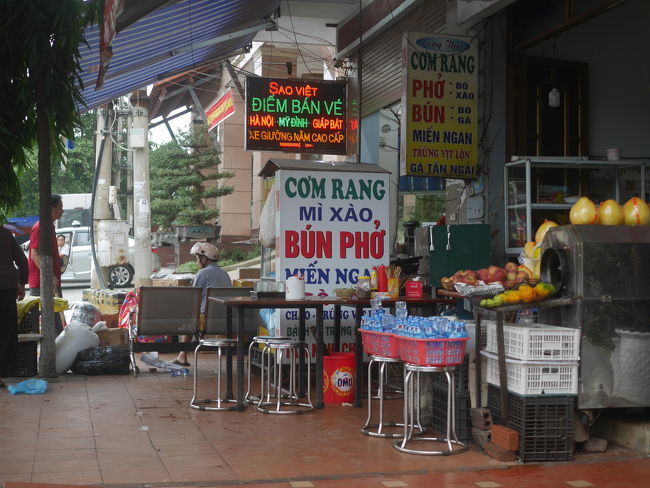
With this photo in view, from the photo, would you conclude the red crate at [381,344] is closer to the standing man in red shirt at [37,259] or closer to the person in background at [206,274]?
the person in background at [206,274]

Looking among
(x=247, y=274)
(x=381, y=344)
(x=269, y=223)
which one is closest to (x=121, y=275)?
(x=247, y=274)

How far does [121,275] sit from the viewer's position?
25734 millimetres

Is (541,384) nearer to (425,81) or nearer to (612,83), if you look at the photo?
(425,81)

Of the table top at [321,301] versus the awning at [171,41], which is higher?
the awning at [171,41]

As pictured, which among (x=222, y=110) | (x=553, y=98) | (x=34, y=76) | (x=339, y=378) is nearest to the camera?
(x=339, y=378)

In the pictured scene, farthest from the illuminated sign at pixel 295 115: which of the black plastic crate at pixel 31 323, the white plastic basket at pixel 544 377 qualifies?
the white plastic basket at pixel 544 377

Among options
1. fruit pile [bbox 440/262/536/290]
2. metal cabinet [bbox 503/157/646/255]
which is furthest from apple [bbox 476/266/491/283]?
metal cabinet [bbox 503/157/646/255]

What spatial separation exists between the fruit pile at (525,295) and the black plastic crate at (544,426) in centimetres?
67

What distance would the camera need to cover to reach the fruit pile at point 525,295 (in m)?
6.13

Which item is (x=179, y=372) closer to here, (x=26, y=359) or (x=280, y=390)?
(x=26, y=359)

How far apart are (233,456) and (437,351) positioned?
161 centimetres

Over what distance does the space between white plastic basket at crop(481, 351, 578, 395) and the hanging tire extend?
2086 centimetres

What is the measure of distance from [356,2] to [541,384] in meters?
9.54

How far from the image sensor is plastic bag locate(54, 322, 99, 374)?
32.5ft
